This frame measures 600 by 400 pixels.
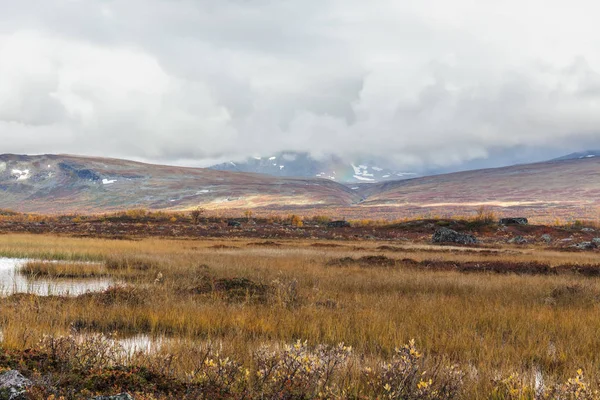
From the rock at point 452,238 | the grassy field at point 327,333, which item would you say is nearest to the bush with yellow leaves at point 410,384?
the grassy field at point 327,333

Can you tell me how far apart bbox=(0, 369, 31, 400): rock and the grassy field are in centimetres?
15

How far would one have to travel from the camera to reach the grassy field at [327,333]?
430cm

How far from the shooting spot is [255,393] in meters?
4.09

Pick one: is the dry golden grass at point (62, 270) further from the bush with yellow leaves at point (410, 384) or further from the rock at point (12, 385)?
the bush with yellow leaves at point (410, 384)

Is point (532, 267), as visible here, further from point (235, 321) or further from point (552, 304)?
point (235, 321)

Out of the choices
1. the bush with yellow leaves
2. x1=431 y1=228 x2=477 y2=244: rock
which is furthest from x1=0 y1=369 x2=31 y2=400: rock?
x1=431 y1=228 x2=477 y2=244: rock

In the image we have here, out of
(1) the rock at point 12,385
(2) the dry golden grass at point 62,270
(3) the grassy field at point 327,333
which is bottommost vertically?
(2) the dry golden grass at point 62,270

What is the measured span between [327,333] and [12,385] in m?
4.50

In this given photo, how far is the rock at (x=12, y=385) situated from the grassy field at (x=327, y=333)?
0.15 m

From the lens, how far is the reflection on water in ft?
36.8

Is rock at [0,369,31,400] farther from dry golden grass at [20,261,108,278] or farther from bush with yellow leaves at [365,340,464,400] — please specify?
dry golden grass at [20,261,108,278]

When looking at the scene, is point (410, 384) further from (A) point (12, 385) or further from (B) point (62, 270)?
(B) point (62, 270)

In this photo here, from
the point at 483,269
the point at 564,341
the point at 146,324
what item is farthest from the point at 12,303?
the point at 483,269

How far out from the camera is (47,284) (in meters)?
12.6
